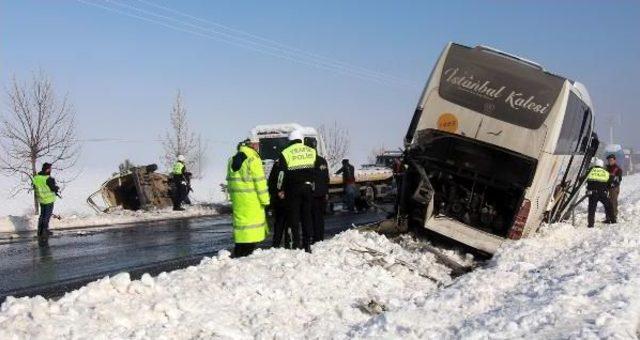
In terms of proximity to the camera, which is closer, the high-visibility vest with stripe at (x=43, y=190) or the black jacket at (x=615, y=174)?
the high-visibility vest with stripe at (x=43, y=190)

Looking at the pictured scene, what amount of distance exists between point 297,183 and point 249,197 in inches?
45.9

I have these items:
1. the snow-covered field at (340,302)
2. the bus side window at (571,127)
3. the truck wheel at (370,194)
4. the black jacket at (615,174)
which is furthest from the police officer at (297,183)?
the truck wheel at (370,194)

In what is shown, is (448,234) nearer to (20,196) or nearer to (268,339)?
(268,339)

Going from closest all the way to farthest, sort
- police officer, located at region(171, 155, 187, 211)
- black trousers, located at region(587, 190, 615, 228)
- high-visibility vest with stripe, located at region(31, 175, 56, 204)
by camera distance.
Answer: black trousers, located at region(587, 190, 615, 228) < high-visibility vest with stripe, located at region(31, 175, 56, 204) < police officer, located at region(171, 155, 187, 211)

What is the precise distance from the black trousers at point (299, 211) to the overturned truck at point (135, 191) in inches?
543

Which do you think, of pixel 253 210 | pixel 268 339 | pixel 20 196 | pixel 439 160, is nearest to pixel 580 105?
pixel 439 160

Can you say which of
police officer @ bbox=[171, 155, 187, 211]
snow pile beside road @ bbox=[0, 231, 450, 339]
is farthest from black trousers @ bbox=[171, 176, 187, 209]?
snow pile beside road @ bbox=[0, 231, 450, 339]

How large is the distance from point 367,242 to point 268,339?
4.50m

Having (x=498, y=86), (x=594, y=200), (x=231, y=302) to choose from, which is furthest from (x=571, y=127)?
(x=231, y=302)

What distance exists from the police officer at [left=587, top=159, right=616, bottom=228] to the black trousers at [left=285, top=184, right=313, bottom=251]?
29.2ft

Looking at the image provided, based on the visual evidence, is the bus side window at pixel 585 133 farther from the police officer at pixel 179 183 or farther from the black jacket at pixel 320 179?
the police officer at pixel 179 183

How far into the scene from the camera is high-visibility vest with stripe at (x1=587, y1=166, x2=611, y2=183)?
15844 millimetres

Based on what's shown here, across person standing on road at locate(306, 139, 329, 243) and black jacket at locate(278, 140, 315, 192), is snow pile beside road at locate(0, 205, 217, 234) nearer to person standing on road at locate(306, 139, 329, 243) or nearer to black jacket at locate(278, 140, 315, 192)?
person standing on road at locate(306, 139, 329, 243)

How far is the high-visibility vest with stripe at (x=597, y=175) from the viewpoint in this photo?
15844 millimetres
